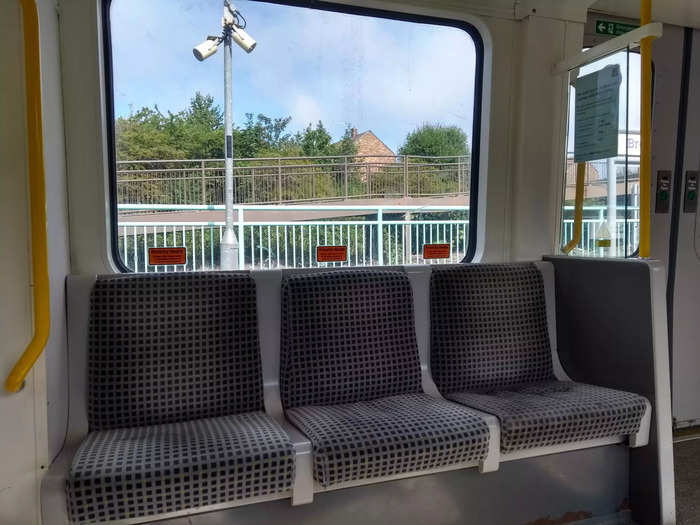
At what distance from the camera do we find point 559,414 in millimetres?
1981

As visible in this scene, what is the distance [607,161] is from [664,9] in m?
1.01

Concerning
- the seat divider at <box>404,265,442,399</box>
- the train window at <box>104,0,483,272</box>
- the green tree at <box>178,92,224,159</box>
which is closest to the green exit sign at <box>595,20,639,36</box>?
the train window at <box>104,0,483,272</box>

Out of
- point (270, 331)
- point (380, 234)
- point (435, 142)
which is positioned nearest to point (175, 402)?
point (270, 331)

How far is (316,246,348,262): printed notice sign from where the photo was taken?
2682mm

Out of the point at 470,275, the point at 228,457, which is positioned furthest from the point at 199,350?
the point at 470,275

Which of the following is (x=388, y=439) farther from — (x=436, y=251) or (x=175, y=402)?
(x=436, y=251)

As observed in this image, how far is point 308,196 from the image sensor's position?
2678 mm

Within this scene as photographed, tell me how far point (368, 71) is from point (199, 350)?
1610 mm

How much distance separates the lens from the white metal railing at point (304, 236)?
2439 millimetres

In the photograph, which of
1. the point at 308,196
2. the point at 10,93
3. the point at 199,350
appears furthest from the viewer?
the point at 308,196

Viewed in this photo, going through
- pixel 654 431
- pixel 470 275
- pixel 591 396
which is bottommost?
pixel 654 431

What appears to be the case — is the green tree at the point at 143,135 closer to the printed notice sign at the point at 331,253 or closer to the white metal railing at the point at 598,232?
the printed notice sign at the point at 331,253

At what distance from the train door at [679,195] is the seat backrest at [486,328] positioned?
4.15ft

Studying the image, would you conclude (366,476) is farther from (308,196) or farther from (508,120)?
(508,120)
